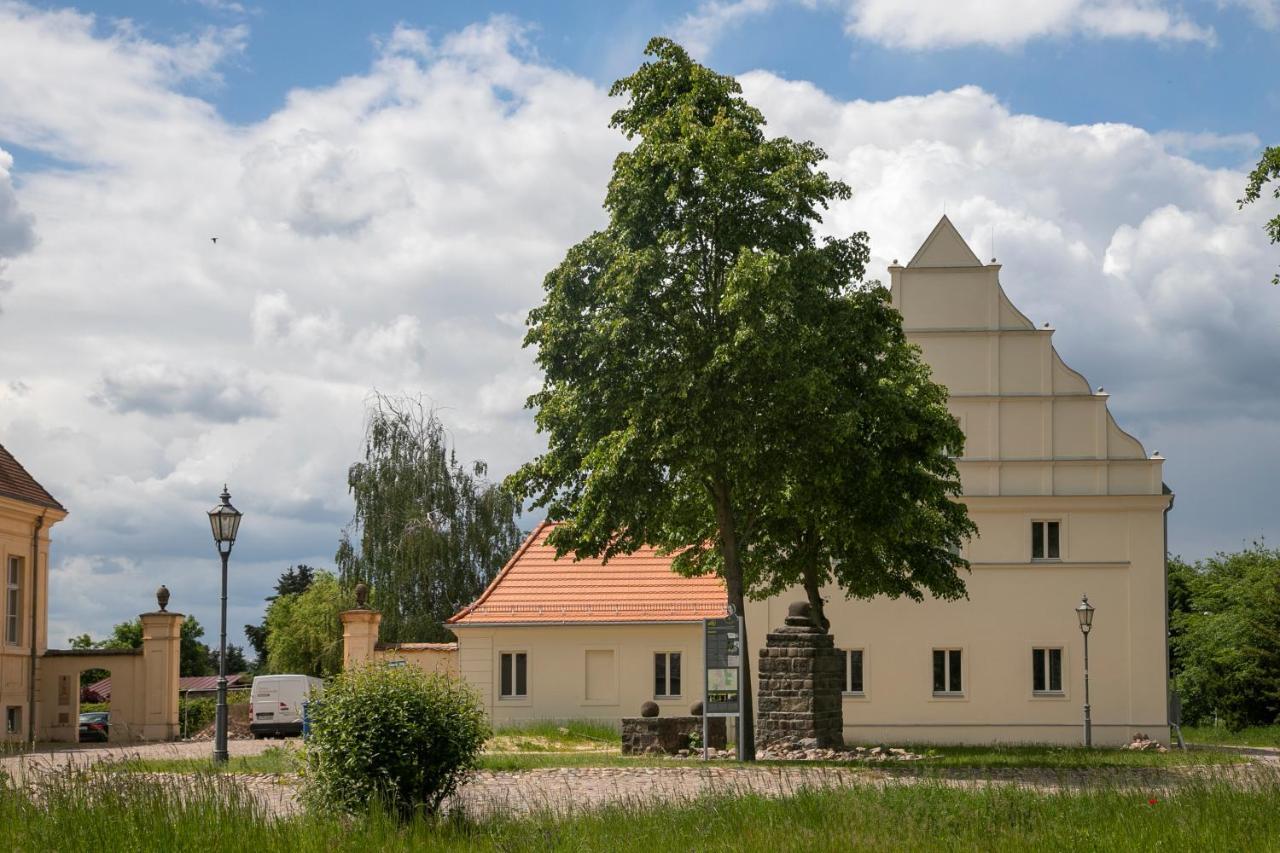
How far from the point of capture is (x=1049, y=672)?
4022 centimetres

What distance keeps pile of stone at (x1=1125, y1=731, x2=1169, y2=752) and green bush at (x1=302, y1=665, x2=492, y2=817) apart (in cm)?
2600

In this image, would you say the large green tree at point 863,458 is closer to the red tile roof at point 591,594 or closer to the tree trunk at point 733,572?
the tree trunk at point 733,572

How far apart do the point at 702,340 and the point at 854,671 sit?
56.5ft

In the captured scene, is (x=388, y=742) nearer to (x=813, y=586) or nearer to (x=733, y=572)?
(x=733, y=572)

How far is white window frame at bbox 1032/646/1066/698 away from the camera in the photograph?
39.9 metres

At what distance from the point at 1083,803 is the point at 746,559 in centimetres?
1792

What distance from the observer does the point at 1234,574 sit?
207ft

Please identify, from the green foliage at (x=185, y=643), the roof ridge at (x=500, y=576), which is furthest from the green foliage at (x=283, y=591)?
the roof ridge at (x=500, y=576)

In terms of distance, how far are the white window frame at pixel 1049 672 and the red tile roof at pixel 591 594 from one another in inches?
324

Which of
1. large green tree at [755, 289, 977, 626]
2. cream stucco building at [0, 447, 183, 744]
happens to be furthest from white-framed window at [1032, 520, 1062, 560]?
cream stucco building at [0, 447, 183, 744]

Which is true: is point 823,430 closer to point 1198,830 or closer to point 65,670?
point 1198,830

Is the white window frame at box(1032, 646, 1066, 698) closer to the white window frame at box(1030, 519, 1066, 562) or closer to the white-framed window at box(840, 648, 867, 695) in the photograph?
the white window frame at box(1030, 519, 1066, 562)

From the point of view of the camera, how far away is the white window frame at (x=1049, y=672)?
131 feet

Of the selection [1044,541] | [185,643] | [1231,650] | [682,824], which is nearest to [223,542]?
[682,824]
